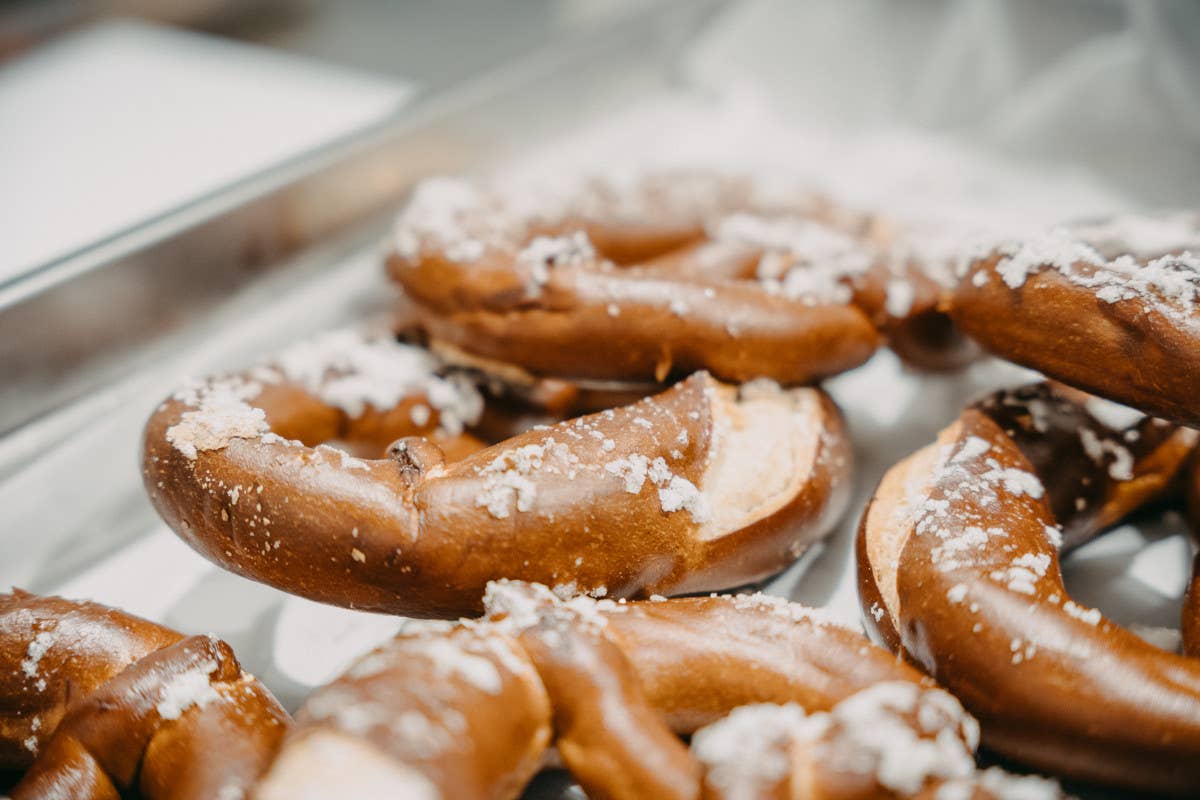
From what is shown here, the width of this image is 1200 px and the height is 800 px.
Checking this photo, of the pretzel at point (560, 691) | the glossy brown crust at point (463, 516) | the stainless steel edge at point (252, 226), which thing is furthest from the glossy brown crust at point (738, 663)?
the stainless steel edge at point (252, 226)

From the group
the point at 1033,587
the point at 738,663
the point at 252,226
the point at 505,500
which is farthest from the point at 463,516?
the point at 252,226

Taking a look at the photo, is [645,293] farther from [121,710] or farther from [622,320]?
[121,710]

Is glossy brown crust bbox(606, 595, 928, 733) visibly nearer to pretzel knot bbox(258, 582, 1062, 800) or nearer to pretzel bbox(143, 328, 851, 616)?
pretzel knot bbox(258, 582, 1062, 800)

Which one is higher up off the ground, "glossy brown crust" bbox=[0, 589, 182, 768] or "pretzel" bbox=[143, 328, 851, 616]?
"pretzel" bbox=[143, 328, 851, 616]

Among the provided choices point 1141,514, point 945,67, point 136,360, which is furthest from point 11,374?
point 945,67

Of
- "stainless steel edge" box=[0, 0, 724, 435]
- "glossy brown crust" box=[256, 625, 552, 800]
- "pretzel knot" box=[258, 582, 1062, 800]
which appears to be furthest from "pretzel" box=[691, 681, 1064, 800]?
"stainless steel edge" box=[0, 0, 724, 435]

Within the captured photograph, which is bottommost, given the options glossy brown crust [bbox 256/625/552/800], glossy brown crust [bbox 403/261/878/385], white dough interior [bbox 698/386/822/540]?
white dough interior [bbox 698/386/822/540]

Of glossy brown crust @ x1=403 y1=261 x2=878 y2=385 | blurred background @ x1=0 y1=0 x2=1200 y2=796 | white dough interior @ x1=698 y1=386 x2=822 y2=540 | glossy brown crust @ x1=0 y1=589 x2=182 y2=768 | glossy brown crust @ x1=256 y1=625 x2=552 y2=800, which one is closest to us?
glossy brown crust @ x1=256 y1=625 x2=552 y2=800
